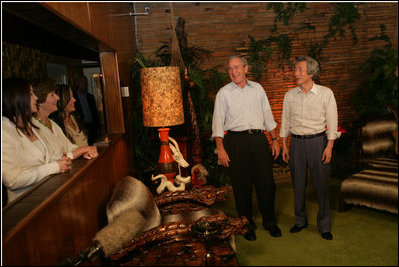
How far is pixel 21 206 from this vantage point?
3.53ft

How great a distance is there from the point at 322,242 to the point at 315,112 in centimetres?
99

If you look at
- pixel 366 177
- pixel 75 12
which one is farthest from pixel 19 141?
pixel 366 177

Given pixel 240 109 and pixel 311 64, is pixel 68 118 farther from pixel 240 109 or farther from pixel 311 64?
pixel 311 64

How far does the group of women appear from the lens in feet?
3.81

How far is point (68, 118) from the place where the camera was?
2121 mm

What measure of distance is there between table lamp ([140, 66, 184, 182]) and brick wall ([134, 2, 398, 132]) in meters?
1.67

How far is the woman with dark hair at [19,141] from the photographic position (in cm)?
114

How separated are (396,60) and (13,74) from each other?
141 cm

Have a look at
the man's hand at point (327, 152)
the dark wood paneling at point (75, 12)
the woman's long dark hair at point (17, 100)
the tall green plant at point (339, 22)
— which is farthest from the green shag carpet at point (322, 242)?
the tall green plant at point (339, 22)

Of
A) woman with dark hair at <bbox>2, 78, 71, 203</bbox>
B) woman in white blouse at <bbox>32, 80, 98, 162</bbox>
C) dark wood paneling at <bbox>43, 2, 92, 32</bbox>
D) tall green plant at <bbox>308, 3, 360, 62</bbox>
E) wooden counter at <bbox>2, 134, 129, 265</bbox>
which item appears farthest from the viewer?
tall green plant at <bbox>308, 3, 360, 62</bbox>

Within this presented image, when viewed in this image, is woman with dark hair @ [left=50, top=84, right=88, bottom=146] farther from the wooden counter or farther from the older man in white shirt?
the older man in white shirt

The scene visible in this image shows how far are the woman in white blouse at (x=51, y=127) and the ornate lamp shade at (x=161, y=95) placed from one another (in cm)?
66

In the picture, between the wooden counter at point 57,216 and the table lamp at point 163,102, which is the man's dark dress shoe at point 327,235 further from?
the wooden counter at point 57,216

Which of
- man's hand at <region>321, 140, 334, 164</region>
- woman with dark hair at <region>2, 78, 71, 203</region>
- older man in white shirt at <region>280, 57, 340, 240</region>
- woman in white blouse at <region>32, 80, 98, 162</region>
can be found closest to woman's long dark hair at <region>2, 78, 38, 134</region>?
woman with dark hair at <region>2, 78, 71, 203</region>
